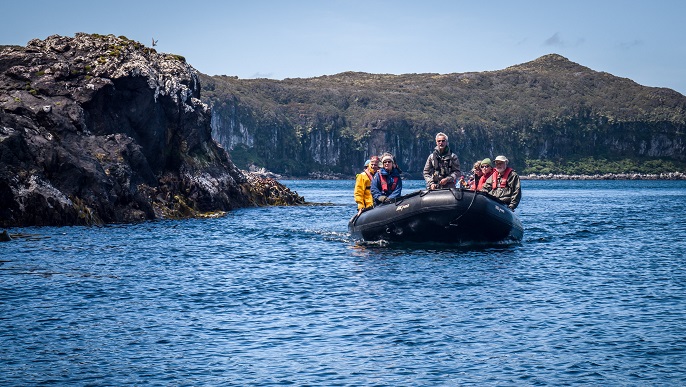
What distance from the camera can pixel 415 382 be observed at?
12.0 metres

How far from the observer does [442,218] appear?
2666 centimetres

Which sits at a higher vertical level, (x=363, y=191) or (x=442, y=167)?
(x=442, y=167)

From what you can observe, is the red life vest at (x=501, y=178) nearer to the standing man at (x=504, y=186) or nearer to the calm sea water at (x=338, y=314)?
the standing man at (x=504, y=186)

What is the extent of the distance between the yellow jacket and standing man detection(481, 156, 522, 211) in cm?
406

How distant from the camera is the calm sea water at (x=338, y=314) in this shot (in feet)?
41.3

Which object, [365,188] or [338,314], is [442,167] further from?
[338,314]

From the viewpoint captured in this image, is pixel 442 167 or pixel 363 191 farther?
pixel 363 191

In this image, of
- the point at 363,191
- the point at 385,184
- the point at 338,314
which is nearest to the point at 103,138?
the point at 363,191

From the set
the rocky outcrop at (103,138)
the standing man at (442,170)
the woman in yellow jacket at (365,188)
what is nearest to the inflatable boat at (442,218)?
the standing man at (442,170)

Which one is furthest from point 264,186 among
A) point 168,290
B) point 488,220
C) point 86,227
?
A: point 168,290

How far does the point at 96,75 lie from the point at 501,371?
118 feet

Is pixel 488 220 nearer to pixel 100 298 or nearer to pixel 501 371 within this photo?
pixel 100 298

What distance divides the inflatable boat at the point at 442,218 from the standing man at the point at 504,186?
0.81 m

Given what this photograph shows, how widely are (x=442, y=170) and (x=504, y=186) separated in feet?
9.18
